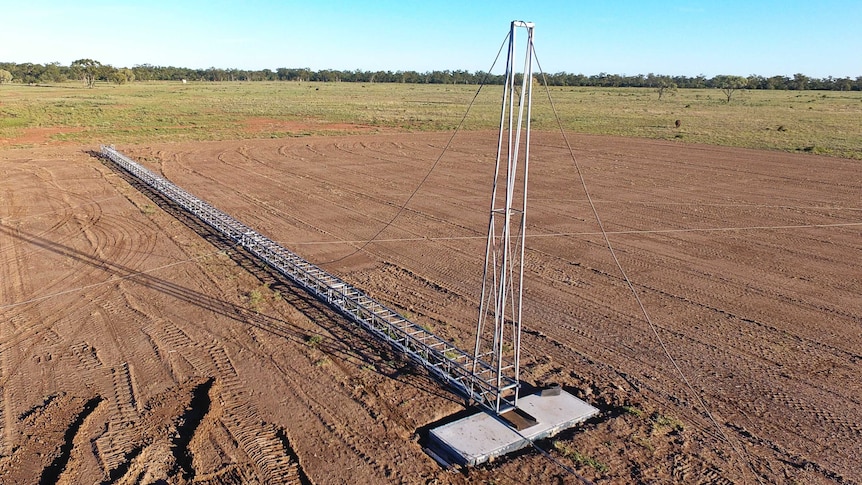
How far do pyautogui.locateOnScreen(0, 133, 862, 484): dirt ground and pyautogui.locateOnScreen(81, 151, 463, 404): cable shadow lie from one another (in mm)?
75

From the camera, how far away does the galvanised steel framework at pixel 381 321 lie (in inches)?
372

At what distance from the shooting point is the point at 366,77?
180m

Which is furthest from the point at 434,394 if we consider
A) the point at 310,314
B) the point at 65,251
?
the point at 65,251

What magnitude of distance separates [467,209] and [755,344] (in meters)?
12.3

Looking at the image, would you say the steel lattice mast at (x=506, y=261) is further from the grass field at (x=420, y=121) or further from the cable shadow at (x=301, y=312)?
the grass field at (x=420, y=121)

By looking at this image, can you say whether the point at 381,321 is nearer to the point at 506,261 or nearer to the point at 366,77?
the point at 506,261

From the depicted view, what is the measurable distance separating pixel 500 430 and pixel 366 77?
592 feet

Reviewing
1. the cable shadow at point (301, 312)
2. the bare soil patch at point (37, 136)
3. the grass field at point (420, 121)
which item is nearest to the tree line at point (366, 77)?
the grass field at point (420, 121)

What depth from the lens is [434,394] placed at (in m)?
9.49

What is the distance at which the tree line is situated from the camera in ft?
417

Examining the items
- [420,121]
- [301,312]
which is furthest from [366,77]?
[301,312]

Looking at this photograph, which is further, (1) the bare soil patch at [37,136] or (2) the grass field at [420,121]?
(2) the grass field at [420,121]

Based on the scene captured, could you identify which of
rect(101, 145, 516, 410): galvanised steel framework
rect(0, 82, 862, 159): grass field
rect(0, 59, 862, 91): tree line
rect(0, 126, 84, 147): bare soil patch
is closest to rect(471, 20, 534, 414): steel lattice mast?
rect(101, 145, 516, 410): galvanised steel framework

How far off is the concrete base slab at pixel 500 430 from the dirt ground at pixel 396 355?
0.21m
